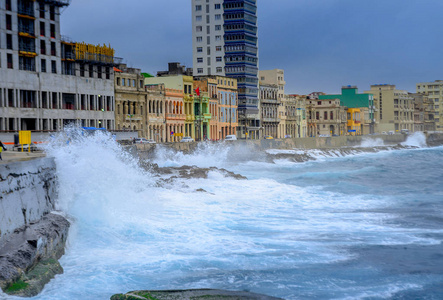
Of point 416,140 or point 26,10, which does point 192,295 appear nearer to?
point 26,10

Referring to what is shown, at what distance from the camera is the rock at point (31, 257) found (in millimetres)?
13938

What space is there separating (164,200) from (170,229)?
6.48 metres

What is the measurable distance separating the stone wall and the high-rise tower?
8622cm

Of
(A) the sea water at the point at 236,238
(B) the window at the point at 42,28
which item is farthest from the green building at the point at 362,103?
(A) the sea water at the point at 236,238

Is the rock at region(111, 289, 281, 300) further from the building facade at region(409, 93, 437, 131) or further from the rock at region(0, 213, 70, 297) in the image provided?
the building facade at region(409, 93, 437, 131)

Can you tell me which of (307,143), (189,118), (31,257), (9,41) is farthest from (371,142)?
(31,257)

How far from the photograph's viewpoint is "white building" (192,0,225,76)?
112250 millimetres

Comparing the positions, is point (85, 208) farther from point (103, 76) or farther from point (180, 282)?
point (103, 76)

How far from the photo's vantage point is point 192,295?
526 inches

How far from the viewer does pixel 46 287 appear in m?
14.7

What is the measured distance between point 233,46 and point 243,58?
9.24 feet

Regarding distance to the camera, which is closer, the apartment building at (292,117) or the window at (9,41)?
the window at (9,41)

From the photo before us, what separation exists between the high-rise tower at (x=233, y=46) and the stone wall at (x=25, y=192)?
283 feet

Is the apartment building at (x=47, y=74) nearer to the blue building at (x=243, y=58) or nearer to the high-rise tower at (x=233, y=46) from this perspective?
the blue building at (x=243, y=58)
